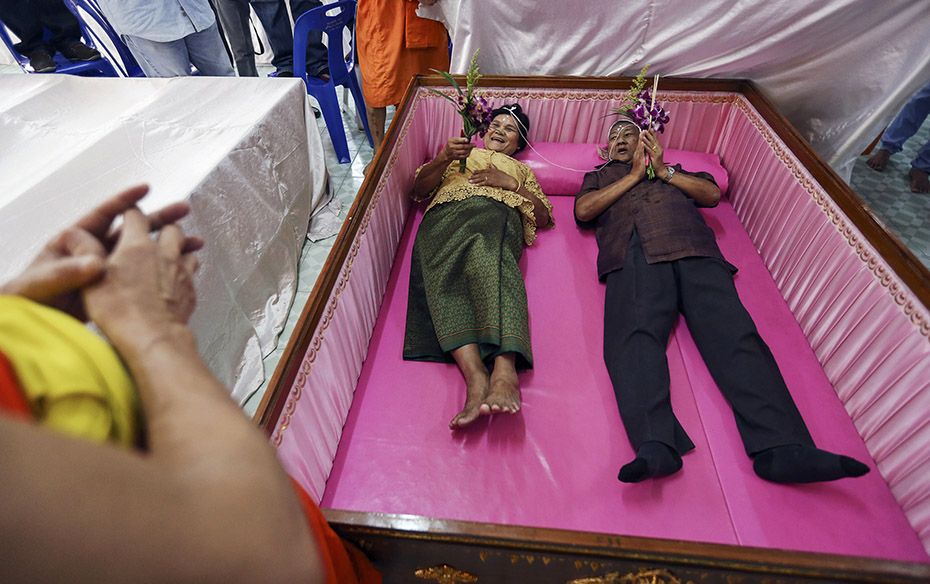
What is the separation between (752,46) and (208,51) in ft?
9.99

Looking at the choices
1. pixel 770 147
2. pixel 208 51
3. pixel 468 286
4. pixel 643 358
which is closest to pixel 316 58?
pixel 208 51

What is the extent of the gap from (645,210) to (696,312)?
0.46m

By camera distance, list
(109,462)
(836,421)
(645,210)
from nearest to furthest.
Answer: (109,462)
(836,421)
(645,210)

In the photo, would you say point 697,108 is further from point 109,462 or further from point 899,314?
point 109,462

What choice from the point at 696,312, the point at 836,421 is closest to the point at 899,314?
the point at 836,421

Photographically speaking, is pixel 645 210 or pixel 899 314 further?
pixel 645 210

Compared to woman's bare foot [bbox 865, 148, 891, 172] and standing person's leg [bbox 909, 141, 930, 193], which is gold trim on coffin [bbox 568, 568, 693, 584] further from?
woman's bare foot [bbox 865, 148, 891, 172]

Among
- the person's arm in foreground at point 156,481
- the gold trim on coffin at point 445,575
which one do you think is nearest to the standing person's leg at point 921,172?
the gold trim on coffin at point 445,575

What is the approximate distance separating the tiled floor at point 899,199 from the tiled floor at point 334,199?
2780mm

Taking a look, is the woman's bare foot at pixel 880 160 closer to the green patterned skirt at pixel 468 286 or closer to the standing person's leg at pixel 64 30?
the green patterned skirt at pixel 468 286

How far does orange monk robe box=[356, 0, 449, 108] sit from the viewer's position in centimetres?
252

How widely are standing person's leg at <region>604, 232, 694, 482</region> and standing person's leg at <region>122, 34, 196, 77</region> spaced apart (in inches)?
109

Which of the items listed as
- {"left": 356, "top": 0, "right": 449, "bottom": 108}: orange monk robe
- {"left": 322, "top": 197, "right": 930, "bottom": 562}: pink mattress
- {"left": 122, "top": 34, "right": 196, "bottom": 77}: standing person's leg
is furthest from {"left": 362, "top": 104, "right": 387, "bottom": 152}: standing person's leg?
{"left": 322, "top": 197, "right": 930, "bottom": 562}: pink mattress

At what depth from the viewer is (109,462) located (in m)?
0.27
